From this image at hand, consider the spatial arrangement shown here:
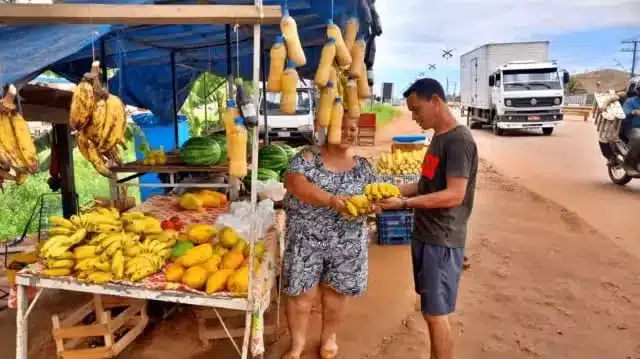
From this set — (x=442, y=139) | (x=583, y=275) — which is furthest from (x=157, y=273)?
(x=583, y=275)

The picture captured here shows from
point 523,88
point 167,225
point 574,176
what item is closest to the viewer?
point 167,225

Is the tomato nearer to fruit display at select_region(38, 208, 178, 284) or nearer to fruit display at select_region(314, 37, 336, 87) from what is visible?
fruit display at select_region(38, 208, 178, 284)

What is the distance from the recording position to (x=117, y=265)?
294cm

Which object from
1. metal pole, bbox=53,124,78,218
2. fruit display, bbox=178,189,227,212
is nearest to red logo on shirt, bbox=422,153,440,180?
fruit display, bbox=178,189,227,212

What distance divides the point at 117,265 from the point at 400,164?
14.5ft

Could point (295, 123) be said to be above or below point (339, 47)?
below

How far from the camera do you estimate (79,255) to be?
3.02 meters

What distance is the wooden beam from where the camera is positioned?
7.98 feet

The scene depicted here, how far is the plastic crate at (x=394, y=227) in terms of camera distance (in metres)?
6.22

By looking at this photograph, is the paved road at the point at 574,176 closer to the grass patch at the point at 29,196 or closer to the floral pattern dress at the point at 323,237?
the floral pattern dress at the point at 323,237

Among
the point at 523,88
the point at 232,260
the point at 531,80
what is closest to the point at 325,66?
the point at 232,260

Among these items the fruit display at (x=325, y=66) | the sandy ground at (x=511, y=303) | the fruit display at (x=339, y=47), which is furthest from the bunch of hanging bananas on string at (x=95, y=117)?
the sandy ground at (x=511, y=303)

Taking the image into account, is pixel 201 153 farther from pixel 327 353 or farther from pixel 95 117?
pixel 327 353

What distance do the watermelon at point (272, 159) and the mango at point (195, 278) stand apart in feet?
11.1
